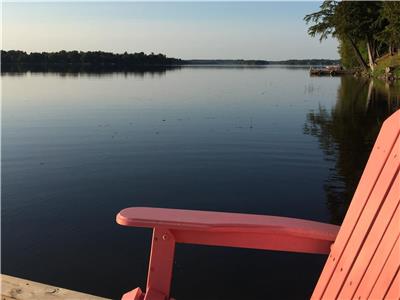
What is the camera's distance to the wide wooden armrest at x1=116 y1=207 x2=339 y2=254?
2330 mm

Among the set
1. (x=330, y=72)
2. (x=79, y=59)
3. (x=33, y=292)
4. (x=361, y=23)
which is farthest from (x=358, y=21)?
(x=79, y=59)

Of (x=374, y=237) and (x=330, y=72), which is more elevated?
(x=374, y=237)

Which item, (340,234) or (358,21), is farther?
(358,21)

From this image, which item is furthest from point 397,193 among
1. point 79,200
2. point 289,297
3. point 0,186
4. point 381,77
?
point 381,77

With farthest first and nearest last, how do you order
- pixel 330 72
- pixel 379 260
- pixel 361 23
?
pixel 330 72
pixel 361 23
pixel 379 260

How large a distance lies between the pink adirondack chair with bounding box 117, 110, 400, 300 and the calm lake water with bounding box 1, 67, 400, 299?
3123 millimetres

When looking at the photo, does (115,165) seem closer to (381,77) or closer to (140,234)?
(140,234)

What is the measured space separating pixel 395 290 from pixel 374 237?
0.28 metres

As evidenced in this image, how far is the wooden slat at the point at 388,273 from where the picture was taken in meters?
1.81

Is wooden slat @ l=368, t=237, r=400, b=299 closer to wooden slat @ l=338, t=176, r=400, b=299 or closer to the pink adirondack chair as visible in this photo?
the pink adirondack chair

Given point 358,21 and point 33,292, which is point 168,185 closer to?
point 33,292

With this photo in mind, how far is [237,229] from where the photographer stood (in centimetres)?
237

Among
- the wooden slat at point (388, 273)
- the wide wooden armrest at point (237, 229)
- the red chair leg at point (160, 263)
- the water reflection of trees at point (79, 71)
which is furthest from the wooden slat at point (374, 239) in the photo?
the water reflection of trees at point (79, 71)

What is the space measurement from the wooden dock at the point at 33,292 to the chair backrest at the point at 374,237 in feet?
6.28
